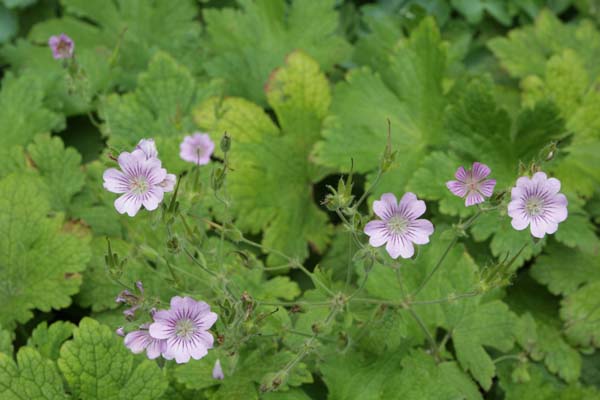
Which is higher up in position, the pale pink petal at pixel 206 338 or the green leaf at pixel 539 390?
the green leaf at pixel 539 390

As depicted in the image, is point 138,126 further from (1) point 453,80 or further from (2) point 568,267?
(2) point 568,267

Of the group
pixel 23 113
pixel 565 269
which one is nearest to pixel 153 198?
pixel 23 113

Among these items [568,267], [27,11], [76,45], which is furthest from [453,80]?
[27,11]

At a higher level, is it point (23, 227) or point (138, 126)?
point (138, 126)

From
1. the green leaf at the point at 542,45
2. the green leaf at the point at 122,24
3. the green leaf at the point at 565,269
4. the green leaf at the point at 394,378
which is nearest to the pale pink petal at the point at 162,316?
the green leaf at the point at 394,378

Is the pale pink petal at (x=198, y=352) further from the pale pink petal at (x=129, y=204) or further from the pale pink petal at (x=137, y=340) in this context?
the pale pink petal at (x=129, y=204)

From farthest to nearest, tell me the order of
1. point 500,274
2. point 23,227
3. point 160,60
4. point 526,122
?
point 160,60 < point 526,122 < point 23,227 < point 500,274

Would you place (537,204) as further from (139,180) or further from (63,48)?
(63,48)
